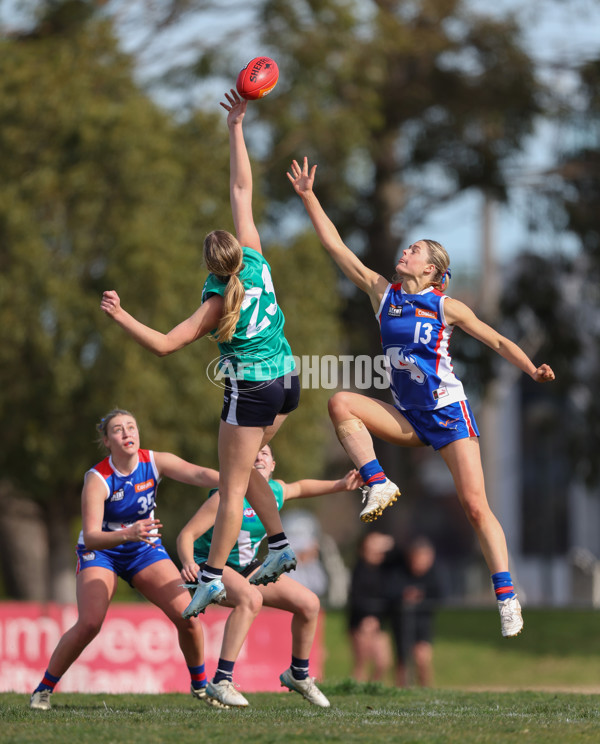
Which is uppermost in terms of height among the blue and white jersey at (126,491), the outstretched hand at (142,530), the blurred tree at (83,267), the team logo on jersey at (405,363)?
the blurred tree at (83,267)

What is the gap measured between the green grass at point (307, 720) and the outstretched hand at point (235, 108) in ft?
11.7

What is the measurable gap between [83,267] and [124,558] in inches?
454

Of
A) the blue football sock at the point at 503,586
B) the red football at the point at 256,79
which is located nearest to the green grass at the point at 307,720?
the blue football sock at the point at 503,586

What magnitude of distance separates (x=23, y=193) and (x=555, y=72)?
11.3 meters

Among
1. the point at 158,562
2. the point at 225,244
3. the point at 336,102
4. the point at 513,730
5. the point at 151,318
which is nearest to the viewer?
the point at 513,730

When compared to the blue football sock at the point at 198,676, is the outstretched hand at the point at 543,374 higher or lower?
higher

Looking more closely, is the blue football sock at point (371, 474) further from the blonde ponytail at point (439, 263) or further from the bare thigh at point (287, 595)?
the blonde ponytail at point (439, 263)

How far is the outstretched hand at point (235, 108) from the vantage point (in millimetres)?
7059

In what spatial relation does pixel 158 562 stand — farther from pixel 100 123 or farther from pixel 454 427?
pixel 100 123

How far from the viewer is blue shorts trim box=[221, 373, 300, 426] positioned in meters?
6.43

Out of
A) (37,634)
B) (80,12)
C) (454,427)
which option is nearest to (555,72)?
(80,12)

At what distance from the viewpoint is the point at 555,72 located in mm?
23047

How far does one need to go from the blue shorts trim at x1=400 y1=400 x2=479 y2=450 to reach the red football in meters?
2.25

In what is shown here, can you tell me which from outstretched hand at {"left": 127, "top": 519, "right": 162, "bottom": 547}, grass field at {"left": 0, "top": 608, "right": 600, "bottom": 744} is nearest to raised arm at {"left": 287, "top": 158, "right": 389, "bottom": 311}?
outstretched hand at {"left": 127, "top": 519, "right": 162, "bottom": 547}
